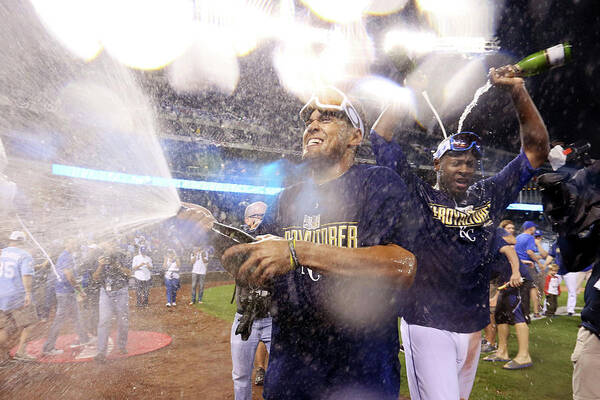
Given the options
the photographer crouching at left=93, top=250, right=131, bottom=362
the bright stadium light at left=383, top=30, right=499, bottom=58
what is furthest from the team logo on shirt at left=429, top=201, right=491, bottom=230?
the photographer crouching at left=93, top=250, right=131, bottom=362

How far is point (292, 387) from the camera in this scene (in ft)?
6.03

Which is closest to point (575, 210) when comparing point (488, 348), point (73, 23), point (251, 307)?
point (251, 307)

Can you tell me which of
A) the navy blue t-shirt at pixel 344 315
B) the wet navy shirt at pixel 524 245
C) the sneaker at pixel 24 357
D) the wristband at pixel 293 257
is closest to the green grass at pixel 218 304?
the sneaker at pixel 24 357

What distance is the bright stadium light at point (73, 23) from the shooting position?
14.4 metres

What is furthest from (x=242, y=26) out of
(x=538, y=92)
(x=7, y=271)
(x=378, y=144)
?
(x=378, y=144)

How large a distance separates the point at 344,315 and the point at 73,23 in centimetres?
2052

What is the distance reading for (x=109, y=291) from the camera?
650 cm

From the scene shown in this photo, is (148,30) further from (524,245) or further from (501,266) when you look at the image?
(501,266)

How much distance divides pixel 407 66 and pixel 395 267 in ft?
4.92

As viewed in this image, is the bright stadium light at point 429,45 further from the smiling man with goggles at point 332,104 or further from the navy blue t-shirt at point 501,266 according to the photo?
the navy blue t-shirt at point 501,266

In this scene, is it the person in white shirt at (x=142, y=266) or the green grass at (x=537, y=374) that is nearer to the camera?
the green grass at (x=537, y=374)

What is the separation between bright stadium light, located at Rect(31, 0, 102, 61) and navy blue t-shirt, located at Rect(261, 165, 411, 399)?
15100 millimetres

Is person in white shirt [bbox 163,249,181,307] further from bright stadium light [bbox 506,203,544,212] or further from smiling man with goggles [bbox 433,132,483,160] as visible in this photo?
bright stadium light [bbox 506,203,544,212]

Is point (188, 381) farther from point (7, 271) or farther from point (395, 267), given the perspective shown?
point (395, 267)
